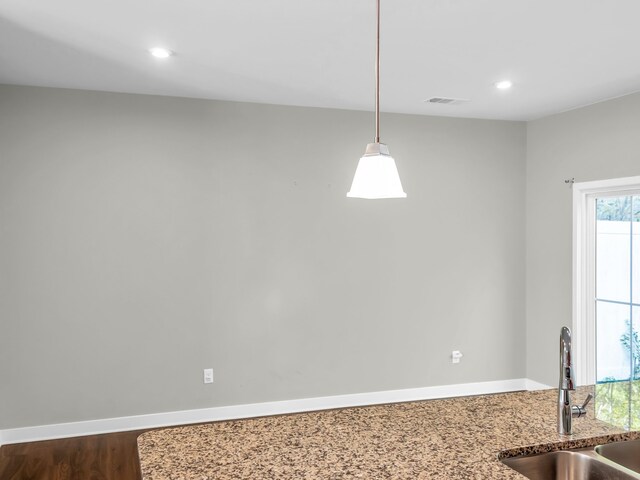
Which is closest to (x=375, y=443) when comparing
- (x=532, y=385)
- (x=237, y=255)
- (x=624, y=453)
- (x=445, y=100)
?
(x=624, y=453)

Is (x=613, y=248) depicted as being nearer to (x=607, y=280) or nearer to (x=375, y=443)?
(x=607, y=280)

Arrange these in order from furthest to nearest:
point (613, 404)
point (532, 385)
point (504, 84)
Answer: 1. point (532, 385)
2. point (504, 84)
3. point (613, 404)

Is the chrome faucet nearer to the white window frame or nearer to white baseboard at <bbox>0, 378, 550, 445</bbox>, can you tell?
white baseboard at <bbox>0, 378, 550, 445</bbox>

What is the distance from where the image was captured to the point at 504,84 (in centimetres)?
396

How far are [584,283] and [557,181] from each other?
94 centimetres

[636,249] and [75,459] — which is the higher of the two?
[636,249]

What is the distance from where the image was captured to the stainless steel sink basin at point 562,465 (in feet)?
5.33

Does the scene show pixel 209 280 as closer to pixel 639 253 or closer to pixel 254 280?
pixel 254 280

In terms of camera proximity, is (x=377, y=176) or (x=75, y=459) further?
(x=75, y=459)

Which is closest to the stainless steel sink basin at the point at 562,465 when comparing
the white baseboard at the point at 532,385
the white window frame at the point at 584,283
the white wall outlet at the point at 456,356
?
the white window frame at the point at 584,283

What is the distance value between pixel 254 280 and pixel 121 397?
1.36 m

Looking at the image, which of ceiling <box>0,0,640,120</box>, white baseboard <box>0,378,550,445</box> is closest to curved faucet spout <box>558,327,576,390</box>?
ceiling <box>0,0,640,120</box>

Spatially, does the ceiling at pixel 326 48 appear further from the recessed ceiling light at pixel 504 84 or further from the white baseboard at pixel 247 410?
the white baseboard at pixel 247 410

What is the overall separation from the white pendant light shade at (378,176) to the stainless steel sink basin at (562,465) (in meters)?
0.93
